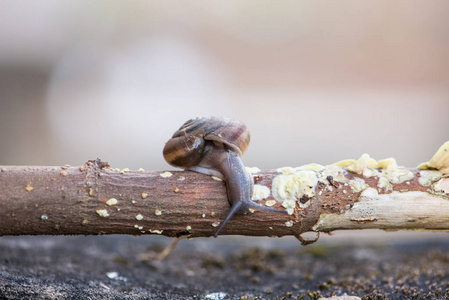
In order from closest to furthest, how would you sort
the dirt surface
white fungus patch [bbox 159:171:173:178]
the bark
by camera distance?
the bark < white fungus patch [bbox 159:171:173:178] < the dirt surface

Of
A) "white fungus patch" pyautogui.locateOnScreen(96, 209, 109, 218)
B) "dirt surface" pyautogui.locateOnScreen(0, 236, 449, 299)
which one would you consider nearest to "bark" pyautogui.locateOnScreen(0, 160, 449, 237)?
"white fungus patch" pyautogui.locateOnScreen(96, 209, 109, 218)

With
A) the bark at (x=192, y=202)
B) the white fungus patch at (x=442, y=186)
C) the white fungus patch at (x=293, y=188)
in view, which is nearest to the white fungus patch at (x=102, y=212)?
the bark at (x=192, y=202)

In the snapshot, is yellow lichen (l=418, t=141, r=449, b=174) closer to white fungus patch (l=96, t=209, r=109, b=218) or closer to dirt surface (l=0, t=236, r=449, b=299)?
dirt surface (l=0, t=236, r=449, b=299)

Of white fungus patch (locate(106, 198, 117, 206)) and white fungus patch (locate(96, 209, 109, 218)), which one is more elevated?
white fungus patch (locate(106, 198, 117, 206))

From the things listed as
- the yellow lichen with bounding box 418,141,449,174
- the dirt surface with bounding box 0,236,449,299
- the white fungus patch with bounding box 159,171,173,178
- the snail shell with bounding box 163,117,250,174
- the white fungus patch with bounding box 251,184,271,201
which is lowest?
the dirt surface with bounding box 0,236,449,299

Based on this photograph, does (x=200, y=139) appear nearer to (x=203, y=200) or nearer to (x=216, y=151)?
(x=216, y=151)

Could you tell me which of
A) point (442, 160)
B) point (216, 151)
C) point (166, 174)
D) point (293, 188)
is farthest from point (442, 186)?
point (166, 174)
